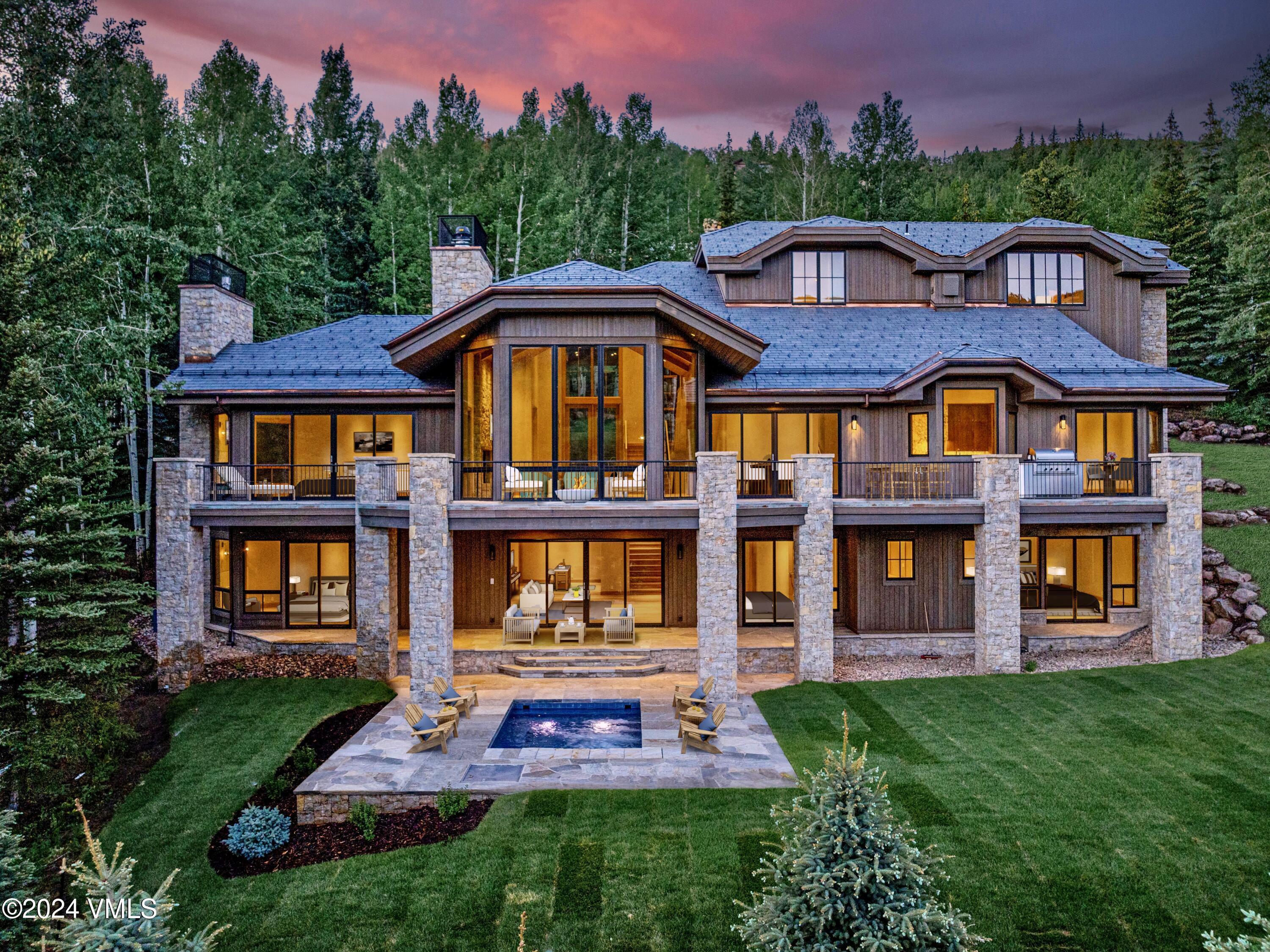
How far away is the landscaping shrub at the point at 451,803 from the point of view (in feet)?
29.4

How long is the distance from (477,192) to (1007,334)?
24.7 meters

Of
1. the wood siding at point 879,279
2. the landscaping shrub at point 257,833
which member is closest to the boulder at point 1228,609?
the wood siding at point 879,279

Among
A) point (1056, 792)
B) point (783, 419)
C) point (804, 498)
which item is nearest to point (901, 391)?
point (783, 419)

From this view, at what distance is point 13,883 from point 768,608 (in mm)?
14457

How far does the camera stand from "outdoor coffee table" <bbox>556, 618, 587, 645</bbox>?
49.9 feet

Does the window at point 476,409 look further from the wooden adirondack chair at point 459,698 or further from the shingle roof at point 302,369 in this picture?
the wooden adirondack chair at point 459,698

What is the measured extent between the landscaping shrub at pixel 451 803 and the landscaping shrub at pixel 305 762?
266cm

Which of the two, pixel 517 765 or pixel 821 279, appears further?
pixel 821 279

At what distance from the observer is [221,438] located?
17250mm

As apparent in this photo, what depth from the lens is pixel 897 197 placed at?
126 feet

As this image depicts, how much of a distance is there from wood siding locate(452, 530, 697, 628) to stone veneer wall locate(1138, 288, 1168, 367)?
14.5 metres

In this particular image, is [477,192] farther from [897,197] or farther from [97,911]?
[97,911]

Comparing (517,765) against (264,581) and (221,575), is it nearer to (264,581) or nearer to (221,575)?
(264,581)

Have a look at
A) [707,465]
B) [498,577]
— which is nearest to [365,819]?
[707,465]
